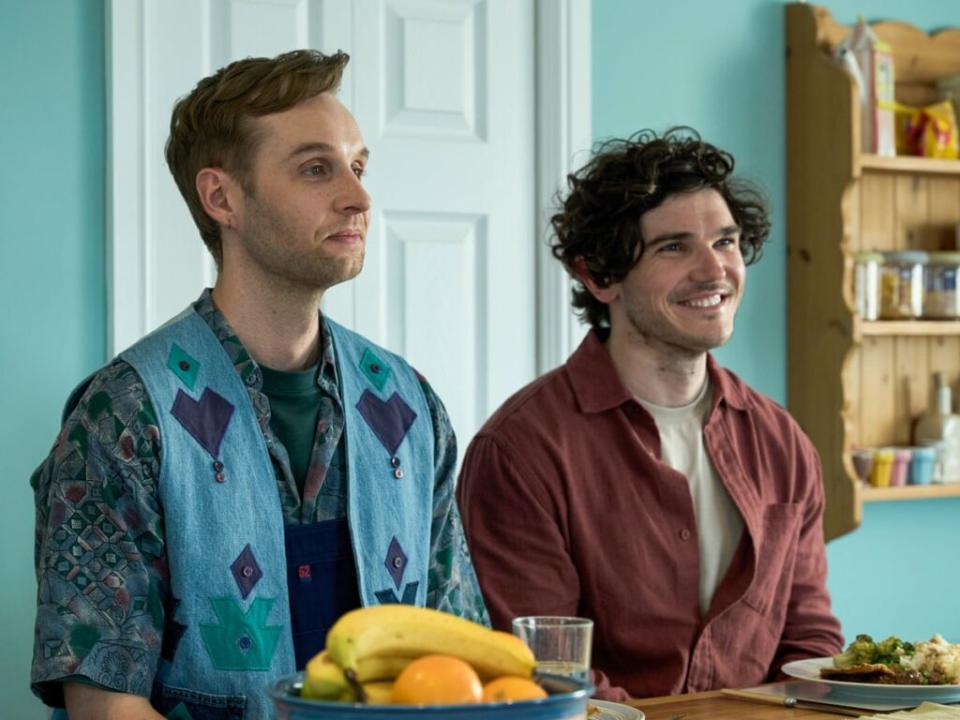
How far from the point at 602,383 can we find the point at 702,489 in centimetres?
23

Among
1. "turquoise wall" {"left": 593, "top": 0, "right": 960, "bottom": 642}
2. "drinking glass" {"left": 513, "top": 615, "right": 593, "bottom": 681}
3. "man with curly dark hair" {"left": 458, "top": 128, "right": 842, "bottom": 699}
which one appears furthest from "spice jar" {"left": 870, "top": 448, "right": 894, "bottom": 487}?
"drinking glass" {"left": 513, "top": 615, "right": 593, "bottom": 681}

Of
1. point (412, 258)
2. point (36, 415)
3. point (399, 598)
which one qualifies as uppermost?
point (412, 258)

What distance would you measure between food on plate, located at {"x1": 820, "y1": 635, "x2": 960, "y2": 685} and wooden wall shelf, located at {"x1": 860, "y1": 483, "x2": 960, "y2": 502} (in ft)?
5.10

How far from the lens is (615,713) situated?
1.61m

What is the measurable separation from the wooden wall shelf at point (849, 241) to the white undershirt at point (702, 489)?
3.74ft

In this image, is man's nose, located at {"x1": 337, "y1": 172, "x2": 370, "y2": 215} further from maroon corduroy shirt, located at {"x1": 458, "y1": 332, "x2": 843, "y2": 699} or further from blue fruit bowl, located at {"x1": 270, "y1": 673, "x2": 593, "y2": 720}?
blue fruit bowl, located at {"x1": 270, "y1": 673, "x2": 593, "y2": 720}

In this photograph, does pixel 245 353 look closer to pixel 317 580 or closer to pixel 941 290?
pixel 317 580

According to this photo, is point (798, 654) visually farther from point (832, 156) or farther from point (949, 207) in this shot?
point (949, 207)

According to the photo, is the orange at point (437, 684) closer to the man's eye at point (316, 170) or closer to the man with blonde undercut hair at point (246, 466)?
the man with blonde undercut hair at point (246, 466)

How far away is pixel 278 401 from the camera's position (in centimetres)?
183

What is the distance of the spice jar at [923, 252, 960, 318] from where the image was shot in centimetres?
363

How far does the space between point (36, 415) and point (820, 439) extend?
1.84 metres

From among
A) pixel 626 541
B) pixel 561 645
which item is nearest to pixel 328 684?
pixel 561 645

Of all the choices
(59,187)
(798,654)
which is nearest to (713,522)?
(798,654)
